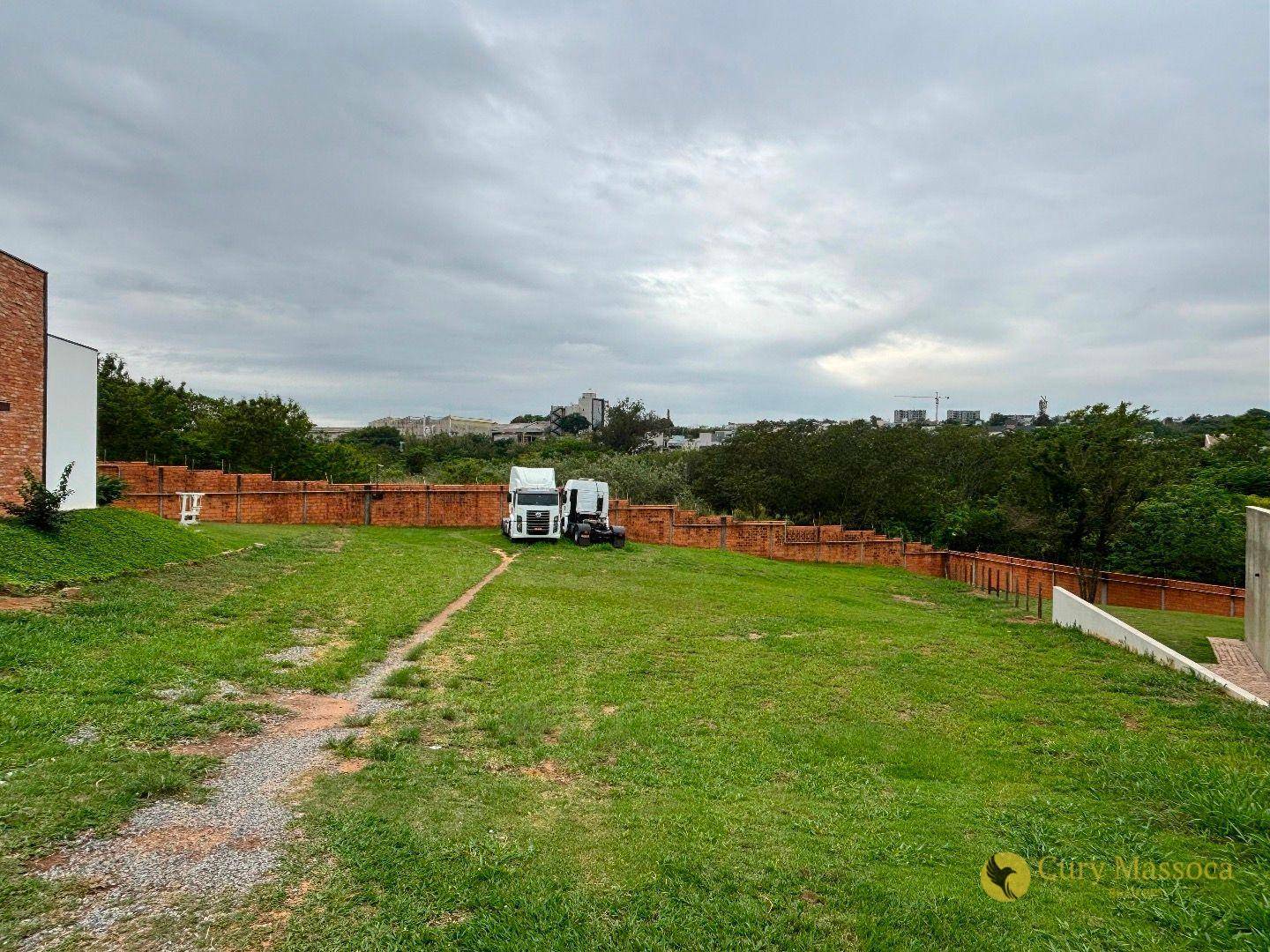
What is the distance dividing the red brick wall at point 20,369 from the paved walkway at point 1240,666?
2145cm

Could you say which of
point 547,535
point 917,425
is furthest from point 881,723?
point 917,425

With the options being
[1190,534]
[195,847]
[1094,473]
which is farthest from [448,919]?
[1190,534]

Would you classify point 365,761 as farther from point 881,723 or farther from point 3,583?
point 3,583

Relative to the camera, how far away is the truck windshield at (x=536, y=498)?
24.7 m

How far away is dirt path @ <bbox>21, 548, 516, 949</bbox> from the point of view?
133 inches

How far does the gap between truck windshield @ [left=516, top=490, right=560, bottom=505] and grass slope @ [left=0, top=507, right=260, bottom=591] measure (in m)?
10.7

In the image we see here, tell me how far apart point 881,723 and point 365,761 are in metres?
5.43

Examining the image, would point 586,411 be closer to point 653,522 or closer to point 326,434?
point 326,434

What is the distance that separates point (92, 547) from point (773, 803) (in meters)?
11.8

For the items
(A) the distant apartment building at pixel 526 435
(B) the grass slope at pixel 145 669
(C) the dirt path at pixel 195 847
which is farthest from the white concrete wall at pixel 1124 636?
(A) the distant apartment building at pixel 526 435

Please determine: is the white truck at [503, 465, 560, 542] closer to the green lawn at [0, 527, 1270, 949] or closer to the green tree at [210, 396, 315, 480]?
the green lawn at [0, 527, 1270, 949]

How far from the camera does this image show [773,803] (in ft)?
17.4

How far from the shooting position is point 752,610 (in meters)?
15.2

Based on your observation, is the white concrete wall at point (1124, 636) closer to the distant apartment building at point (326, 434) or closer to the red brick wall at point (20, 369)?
the red brick wall at point (20, 369)
